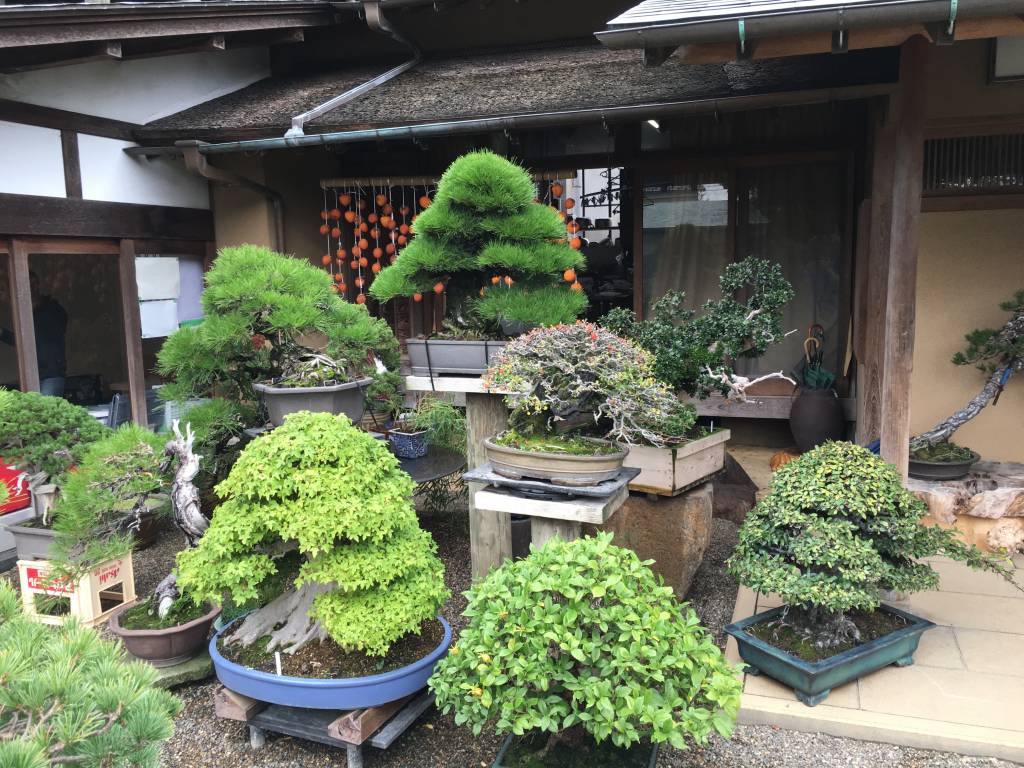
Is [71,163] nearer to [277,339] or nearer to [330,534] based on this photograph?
[277,339]

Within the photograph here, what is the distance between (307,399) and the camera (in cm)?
382

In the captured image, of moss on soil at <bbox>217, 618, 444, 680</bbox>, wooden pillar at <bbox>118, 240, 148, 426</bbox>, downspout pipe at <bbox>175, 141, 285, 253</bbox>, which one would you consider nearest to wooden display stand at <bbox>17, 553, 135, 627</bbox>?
moss on soil at <bbox>217, 618, 444, 680</bbox>

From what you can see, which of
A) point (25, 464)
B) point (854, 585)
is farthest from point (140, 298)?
point (854, 585)

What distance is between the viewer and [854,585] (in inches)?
118

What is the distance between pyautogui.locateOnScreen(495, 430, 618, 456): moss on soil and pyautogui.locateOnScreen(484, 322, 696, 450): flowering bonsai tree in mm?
87

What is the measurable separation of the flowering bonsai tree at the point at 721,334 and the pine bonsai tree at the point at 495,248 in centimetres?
83

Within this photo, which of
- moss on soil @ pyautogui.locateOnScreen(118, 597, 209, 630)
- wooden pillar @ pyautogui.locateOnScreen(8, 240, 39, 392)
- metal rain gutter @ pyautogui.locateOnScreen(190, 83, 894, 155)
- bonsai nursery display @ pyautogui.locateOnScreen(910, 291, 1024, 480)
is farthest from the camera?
wooden pillar @ pyautogui.locateOnScreen(8, 240, 39, 392)

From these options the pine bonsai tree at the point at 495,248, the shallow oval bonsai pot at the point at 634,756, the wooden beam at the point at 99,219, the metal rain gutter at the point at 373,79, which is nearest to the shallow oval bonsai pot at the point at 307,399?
the pine bonsai tree at the point at 495,248

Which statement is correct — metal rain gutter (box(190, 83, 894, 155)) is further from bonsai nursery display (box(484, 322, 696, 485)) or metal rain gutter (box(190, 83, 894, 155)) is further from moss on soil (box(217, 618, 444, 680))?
moss on soil (box(217, 618, 444, 680))

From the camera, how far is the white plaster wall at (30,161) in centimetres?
524

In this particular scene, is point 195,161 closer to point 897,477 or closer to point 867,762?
point 897,477

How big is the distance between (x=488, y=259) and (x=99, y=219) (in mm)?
4109

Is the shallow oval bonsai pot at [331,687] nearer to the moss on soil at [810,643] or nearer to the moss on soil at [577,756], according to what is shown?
the moss on soil at [577,756]

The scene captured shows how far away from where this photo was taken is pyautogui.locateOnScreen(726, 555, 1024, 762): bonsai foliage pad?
287cm
